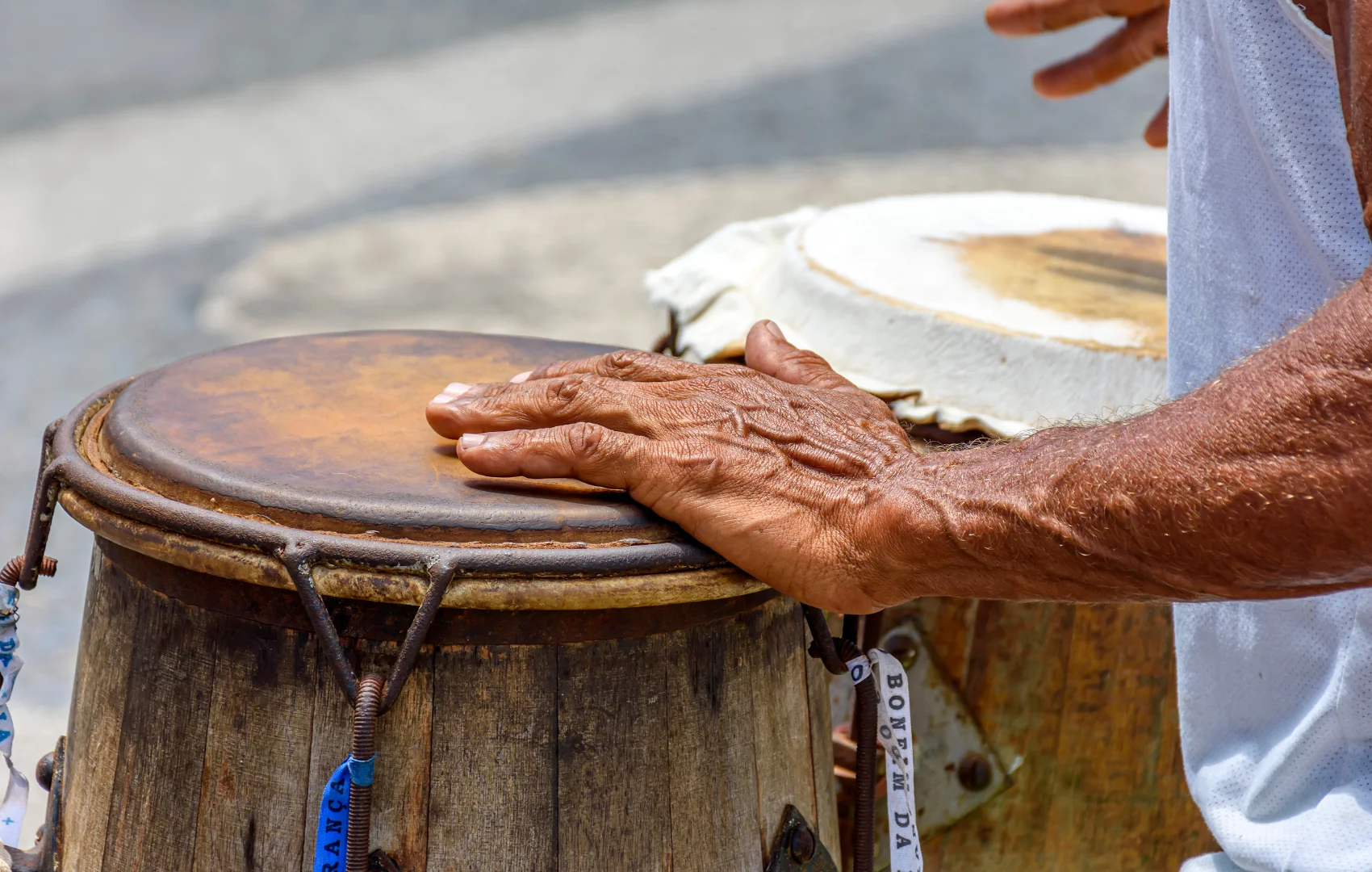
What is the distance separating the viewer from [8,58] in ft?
23.0

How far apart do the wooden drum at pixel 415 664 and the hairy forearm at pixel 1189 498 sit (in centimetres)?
18

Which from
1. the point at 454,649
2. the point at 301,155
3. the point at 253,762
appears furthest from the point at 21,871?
the point at 301,155

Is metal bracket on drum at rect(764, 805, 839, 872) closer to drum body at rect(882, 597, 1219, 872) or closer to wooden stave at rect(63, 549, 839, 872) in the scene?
wooden stave at rect(63, 549, 839, 872)

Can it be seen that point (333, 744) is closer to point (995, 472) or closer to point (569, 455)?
point (569, 455)

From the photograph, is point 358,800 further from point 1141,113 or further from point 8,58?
point 8,58

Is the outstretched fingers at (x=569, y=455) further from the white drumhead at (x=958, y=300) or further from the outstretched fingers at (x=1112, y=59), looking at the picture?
the outstretched fingers at (x=1112, y=59)

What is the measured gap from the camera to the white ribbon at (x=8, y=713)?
3.81 ft

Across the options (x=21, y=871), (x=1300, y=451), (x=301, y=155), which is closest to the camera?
(x=1300, y=451)

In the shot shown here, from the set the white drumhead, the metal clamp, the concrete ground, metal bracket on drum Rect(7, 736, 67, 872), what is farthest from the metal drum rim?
the concrete ground

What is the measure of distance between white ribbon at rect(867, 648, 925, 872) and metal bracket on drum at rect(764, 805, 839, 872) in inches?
3.1

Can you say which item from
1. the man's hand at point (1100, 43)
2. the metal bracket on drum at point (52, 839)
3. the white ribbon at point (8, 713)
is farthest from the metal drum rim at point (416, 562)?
the man's hand at point (1100, 43)

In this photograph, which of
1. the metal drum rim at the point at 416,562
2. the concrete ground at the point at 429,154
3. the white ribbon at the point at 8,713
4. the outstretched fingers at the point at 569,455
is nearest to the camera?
the metal drum rim at the point at 416,562

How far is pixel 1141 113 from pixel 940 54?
122cm

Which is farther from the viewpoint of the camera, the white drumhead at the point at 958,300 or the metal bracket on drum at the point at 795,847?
the white drumhead at the point at 958,300
